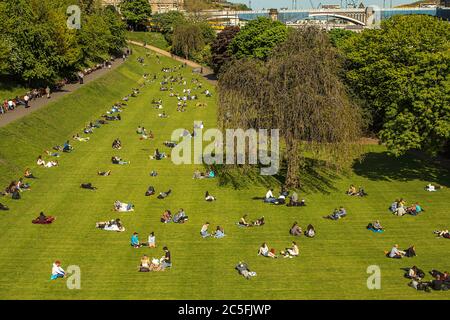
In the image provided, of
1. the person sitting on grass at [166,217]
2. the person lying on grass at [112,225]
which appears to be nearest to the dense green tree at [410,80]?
the person sitting on grass at [166,217]

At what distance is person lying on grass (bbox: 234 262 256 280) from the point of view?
26.2 metres

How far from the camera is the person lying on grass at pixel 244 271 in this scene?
2620 centimetres

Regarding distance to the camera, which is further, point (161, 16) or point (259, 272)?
point (161, 16)

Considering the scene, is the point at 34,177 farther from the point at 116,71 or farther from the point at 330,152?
the point at 116,71

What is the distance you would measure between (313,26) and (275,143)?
27.1ft

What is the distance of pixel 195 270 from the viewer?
2689cm

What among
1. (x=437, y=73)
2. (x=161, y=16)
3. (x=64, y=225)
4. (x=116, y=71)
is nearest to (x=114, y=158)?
(x=64, y=225)

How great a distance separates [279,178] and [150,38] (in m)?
114

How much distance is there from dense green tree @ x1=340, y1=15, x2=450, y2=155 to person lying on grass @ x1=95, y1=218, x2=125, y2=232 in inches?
832

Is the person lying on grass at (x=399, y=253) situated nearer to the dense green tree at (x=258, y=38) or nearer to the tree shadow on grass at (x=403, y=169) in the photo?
the tree shadow on grass at (x=403, y=169)

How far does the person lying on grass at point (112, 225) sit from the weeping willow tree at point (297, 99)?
408 inches

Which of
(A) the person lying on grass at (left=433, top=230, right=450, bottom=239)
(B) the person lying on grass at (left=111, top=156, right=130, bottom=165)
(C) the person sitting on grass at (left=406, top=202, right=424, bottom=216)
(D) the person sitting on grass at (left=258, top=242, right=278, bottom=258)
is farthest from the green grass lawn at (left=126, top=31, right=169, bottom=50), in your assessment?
(D) the person sitting on grass at (left=258, top=242, right=278, bottom=258)

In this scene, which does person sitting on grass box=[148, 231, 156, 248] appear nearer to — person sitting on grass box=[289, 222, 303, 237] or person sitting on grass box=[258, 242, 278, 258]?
person sitting on grass box=[258, 242, 278, 258]

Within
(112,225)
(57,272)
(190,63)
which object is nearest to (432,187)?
(112,225)
